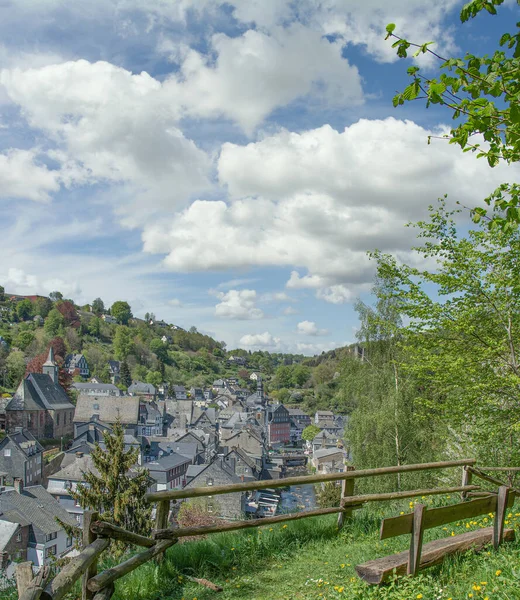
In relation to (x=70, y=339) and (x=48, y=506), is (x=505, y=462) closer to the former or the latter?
(x=48, y=506)

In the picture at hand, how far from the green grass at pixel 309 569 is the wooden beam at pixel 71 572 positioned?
1265mm

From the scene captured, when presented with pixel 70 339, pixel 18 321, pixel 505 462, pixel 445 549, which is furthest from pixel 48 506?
pixel 18 321

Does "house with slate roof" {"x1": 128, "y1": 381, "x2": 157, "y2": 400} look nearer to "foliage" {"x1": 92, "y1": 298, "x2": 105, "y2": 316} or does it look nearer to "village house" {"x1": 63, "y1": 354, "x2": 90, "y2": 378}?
"village house" {"x1": 63, "y1": 354, "x2": 90, "y2": 378}

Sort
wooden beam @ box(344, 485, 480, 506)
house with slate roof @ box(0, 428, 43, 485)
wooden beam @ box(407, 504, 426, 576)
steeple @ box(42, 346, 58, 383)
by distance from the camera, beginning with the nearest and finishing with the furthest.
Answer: wooden beam @ box(407, 504, 426, 576) < wooden beam @ box(344, 485, 480, 506) < house with slate roof @ box(0, 428, 43, 485) < steeple @ box(42, 346, 58, 383)

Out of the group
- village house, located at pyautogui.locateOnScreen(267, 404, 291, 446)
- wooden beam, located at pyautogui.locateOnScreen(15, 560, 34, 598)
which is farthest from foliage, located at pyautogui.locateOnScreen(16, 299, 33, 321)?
wooden beam, located at pyautogui.locateOnScreen(15, 560, 34, 598)

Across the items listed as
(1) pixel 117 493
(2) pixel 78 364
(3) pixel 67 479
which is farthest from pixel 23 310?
(1) pixel 117 493

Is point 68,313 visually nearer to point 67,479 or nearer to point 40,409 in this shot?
point 40,409

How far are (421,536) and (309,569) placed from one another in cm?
179

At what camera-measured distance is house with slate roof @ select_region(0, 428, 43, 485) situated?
47344mm

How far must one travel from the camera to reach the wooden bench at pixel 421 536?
493 centimetres

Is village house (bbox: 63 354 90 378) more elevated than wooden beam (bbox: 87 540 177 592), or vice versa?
wooden beam (bbox: 87 540 177 592)

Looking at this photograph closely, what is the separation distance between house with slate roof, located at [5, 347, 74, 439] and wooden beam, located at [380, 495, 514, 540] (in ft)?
227

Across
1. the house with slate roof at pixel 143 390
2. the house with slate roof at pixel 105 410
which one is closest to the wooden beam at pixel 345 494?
the house with slate roof at pixel 105 410

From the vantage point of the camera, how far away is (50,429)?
71.6 m
